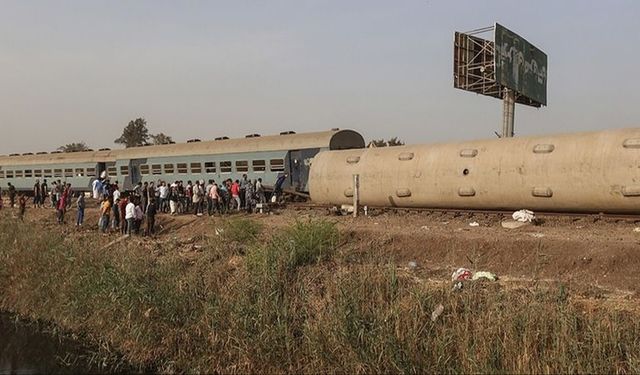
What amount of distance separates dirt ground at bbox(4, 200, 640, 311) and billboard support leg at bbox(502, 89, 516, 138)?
10.6m

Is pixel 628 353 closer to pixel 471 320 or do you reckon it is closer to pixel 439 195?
pixel 471 320

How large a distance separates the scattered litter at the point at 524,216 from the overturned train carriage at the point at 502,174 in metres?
0.39

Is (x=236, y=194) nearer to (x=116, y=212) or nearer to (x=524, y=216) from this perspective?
(x=116, y=212)

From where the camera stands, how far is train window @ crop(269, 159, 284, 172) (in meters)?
21.5

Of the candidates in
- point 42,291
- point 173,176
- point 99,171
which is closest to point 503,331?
point 42,291

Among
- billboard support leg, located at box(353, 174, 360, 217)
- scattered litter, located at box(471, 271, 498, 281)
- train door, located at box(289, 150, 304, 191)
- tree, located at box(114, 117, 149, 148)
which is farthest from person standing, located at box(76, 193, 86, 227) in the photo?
tree, located at box(114, 117, 149, 148)

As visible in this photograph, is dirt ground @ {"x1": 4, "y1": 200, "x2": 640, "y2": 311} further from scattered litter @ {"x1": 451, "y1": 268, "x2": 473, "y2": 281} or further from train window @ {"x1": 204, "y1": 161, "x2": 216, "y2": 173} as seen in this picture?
train window @ {"x1": 204, "y1": 161, "x2": 216, "y2": 173}

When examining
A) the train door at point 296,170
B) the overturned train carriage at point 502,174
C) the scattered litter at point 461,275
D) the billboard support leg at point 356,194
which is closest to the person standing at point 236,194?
the train door at point 296,170

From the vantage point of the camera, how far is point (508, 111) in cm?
2459

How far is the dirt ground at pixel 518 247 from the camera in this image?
28.7 feet

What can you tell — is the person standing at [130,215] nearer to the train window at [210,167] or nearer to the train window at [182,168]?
the train window at [210,167]

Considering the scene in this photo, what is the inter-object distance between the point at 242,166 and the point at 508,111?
11.5 m

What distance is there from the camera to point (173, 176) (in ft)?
83.7

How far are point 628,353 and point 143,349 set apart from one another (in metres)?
6.50
